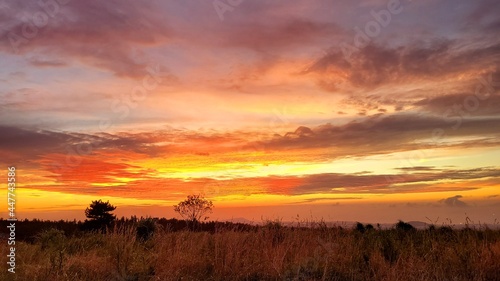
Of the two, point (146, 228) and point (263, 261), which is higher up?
point (146, 228)

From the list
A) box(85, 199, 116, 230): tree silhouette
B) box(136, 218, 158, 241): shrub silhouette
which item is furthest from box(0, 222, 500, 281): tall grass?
box(85, 199, 116, 230): tree silhouette

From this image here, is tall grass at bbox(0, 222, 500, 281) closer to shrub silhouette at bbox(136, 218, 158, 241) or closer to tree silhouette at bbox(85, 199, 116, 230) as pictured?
shrub silhouette at bbox(136, 218, 158, 241)

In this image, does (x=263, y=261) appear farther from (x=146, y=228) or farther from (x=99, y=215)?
(x=99, y=215)

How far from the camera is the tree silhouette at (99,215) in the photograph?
29.4m

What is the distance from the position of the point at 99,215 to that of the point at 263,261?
1791cm

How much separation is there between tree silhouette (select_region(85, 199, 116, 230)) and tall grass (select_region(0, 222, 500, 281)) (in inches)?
420

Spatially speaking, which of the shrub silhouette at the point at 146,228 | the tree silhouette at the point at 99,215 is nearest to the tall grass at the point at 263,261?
the shrub silhouette at the point at 146,228

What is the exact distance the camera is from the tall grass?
13523 mm

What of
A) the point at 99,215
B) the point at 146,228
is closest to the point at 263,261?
the point at 146,228

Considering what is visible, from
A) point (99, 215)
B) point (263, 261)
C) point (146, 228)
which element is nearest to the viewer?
point (263, 261)

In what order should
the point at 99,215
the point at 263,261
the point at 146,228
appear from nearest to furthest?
the point at 263,261, the point at 146,228, the point at 99,215

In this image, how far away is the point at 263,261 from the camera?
15297 millimetres

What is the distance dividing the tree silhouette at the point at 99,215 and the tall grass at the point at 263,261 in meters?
10.7

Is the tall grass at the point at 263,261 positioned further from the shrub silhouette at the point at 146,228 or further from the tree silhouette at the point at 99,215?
the tree silhouette at the point at 99,215
